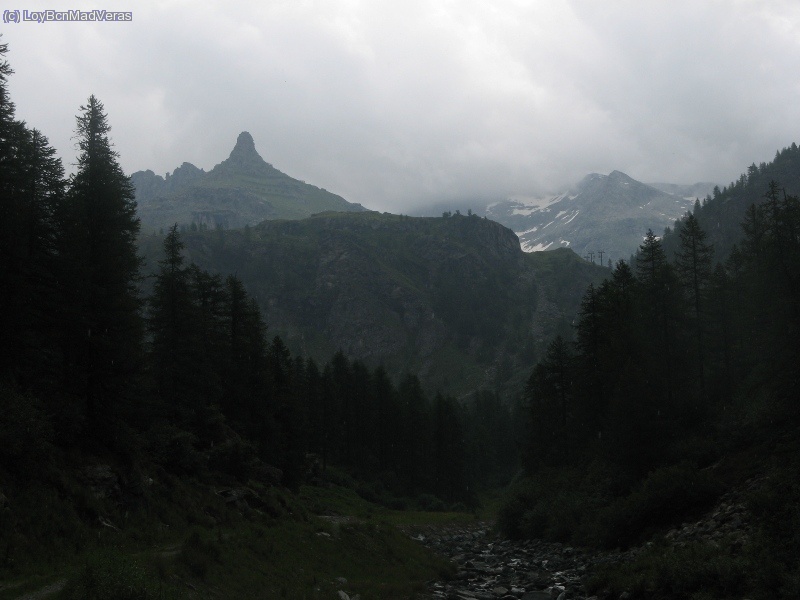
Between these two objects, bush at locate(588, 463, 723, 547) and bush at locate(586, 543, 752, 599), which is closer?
bush at locate(586, 543, 752, 599)

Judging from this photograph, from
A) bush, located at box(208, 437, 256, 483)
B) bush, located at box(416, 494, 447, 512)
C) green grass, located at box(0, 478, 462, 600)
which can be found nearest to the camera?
green grass, located at box(0, 478, 462, 600)

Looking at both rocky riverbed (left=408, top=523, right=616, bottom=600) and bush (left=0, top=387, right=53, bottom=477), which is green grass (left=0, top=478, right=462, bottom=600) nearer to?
rocky riverbed (left=408, top=523, right=616, bottom=600)

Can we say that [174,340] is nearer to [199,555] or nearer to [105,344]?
[105,344]

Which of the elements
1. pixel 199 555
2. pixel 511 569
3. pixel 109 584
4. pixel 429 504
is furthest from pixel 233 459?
pixel 429 504

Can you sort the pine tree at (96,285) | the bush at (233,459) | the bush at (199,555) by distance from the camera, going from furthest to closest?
the bush at (233,459), the pine tree at (96,285), the bush at (199,555)

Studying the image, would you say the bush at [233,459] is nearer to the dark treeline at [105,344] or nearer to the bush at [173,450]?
the dark treeline at [105,344]

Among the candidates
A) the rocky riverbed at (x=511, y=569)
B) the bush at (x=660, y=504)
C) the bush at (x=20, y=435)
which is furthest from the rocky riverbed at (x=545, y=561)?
the bush at (x=20, y=435)

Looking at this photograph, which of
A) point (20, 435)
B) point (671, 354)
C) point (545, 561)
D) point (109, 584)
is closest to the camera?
point (109, 584)

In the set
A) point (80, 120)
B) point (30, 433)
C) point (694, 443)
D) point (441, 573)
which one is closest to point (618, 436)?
point (694, 443)

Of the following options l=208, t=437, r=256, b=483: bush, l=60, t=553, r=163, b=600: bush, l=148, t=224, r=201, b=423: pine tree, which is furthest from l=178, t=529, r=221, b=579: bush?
l=148, t=224, r=201, b=423: pine tree

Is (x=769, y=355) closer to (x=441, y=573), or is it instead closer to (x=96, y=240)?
(x=441, y=573)

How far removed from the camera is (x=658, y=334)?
148 feet

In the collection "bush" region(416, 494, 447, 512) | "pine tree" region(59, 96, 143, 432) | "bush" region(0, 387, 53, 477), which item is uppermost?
"pine tree" region(59, 96, 143, 432)

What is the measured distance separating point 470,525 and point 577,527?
24.5 metres
